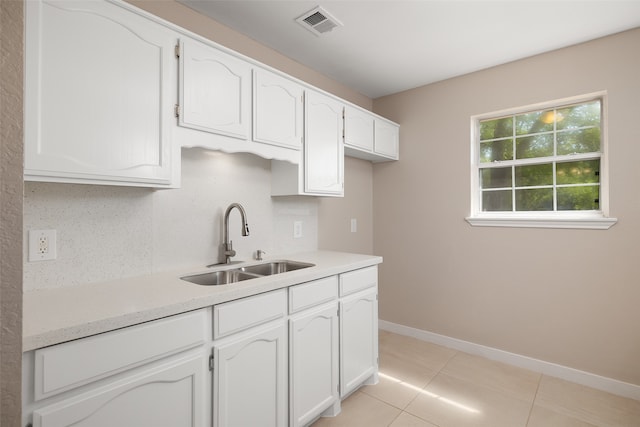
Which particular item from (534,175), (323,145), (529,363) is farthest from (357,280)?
(534,175)

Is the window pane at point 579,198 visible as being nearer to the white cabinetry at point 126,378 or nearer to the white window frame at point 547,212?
the white window frame at point 547,212

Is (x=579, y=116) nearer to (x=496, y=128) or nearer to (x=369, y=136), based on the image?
(x=496, y=128)

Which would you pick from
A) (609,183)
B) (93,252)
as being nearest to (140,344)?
(93,252)

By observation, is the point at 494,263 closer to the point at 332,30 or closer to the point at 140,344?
the point at 332,30

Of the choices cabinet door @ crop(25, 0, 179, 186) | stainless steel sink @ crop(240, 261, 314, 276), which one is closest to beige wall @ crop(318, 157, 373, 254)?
stainless steel sink @ crop(240, 261, 314, 276)

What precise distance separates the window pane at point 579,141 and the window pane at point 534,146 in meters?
0.07

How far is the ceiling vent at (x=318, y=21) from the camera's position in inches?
80.0

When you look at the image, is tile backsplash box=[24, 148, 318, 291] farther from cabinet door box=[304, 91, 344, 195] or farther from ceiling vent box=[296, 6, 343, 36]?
ceiling vent box=[296, 6, 343, 36]

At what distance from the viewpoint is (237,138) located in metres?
1.81

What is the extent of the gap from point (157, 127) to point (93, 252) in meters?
0.68

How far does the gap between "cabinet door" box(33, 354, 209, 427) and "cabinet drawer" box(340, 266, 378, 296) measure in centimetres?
99

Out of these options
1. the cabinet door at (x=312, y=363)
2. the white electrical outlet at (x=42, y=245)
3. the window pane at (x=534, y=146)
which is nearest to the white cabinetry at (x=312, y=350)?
the cabinet door at (x=312, y=363)

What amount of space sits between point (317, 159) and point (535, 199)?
1901mm

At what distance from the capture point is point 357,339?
2.19m
